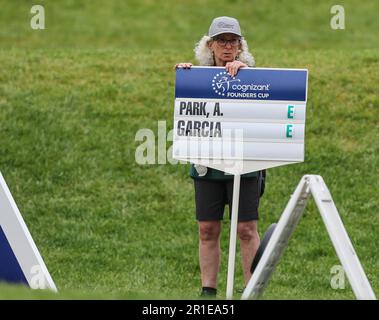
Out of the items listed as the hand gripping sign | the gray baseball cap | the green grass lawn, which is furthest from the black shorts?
the green grass lawn

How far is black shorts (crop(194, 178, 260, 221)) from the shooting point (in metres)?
9.57

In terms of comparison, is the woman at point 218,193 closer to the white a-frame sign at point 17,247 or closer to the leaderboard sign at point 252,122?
the leaderboard sign at point 252,122

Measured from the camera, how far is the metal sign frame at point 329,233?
7.27 metres

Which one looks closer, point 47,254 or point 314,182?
point 314,182

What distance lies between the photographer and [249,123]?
356 inches

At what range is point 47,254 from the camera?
12.6 metres

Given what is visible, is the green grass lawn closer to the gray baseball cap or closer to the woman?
the woman

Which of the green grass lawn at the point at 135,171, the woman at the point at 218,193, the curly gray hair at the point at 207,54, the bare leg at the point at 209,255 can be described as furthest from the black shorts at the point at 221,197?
the green grass lawn at the point at 135,171

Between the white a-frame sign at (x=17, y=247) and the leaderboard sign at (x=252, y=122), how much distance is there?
4.36ft

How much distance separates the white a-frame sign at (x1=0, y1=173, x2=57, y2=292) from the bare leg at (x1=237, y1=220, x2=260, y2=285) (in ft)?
6.20
